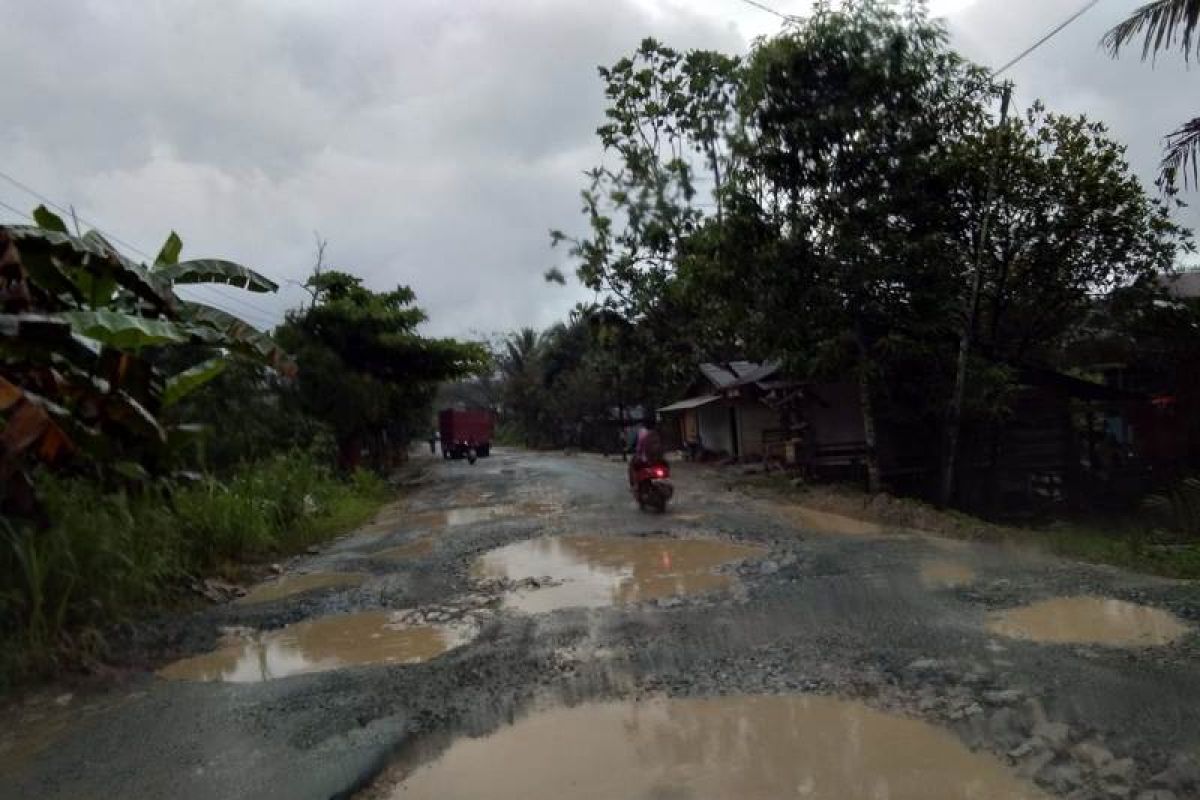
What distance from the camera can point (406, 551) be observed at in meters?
10.8

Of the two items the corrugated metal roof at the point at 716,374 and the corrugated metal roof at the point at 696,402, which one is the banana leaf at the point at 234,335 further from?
the corrugated metal roof at the point at 696,402

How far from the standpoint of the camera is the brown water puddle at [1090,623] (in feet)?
17.0

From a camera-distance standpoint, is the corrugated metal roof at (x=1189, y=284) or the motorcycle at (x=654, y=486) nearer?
the motorcycle at (x=654, y=486)

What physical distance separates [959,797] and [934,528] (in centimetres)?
757

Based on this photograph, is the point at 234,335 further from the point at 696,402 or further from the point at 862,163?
the point at 696,402

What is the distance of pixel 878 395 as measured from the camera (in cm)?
1599

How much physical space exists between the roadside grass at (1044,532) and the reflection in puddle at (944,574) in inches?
51.6

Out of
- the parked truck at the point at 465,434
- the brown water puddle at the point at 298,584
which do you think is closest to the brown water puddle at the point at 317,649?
the brown water puddle at the point at 298,584

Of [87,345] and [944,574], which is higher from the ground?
[87,345]

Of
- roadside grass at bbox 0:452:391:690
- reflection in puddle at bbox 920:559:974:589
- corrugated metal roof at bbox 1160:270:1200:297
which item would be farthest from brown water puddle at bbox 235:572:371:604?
corrugated metal roof at bbox 1160:270:1200:297

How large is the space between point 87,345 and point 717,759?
6170 millimetres

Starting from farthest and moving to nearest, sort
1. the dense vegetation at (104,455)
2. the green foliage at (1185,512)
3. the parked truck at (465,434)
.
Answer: the parked truck at (465,434), the green foliage at (1185,512), the dense vegetation at (104,455)

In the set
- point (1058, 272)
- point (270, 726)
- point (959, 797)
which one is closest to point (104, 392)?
point (270, 726)

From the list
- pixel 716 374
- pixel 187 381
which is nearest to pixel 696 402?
pixel 716 374
